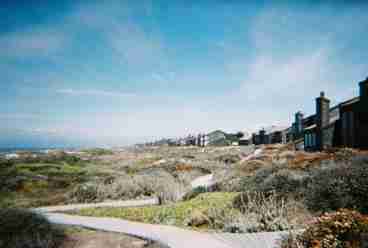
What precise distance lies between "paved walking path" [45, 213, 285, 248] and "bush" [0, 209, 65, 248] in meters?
1.25

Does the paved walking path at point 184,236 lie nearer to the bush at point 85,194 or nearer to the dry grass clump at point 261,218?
the dry grass clump at point 261,218

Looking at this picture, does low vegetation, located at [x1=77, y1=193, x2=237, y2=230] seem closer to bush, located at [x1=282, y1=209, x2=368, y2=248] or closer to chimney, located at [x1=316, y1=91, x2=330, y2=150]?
bush, located at [x1=282, y1=209, x2=368, y2=248]

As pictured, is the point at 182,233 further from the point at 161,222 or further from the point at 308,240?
the point at 308,240

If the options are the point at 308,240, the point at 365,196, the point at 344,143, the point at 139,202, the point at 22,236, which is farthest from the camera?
the point at 344,143

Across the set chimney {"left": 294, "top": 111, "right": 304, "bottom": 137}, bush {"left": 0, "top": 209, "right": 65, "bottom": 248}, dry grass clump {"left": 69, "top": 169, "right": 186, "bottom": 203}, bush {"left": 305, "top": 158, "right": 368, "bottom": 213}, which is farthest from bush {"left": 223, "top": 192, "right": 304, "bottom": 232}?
chimney {"left": 294, "top": 111, "right": 304, "bottom": 137}

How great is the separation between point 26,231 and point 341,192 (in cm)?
873

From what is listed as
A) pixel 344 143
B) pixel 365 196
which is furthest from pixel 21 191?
pixel 344 143

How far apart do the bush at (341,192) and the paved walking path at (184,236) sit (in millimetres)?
2612

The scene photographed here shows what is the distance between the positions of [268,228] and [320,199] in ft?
8.13

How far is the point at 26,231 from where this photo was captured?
5988 mm

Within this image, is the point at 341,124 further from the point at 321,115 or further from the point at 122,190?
the point at 122,190

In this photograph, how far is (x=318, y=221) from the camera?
4688 millimetres

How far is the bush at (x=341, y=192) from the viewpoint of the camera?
6865 mm

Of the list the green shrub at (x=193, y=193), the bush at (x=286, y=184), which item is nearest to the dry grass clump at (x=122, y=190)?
the green shrub at (x=193, y=193)
